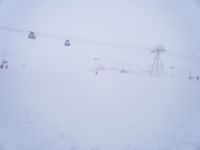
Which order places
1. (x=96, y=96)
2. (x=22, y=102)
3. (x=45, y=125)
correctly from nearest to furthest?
1. (x=45, y=125)
2. (x=22, y=102)
3. (x=96, y=96)

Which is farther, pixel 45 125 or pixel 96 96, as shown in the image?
pixel 96 96

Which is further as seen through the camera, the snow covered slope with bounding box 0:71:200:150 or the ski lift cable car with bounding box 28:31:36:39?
the ski lift cable car with bounding box 28:31:36:39

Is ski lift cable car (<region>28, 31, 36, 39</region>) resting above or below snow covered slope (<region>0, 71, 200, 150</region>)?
above

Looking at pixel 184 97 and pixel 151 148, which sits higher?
pixel 184 97

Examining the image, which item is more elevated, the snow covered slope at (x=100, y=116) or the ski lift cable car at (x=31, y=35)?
the ski lift cable car at (x=31, y=35)

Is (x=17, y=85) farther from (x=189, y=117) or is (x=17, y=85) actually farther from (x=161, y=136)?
(x=189, y=117)

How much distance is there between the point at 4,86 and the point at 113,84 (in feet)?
9.90

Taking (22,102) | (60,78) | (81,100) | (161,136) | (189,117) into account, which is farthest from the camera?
(60,78)

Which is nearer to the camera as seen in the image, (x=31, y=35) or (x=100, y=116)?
(x=100, y=116)

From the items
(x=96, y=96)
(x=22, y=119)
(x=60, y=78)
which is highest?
(x=60, y=78)

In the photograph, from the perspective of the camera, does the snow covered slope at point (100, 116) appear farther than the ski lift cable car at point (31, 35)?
No

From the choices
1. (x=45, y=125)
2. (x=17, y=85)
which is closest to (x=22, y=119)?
(x=45, y=125)

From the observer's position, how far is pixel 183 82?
426cm

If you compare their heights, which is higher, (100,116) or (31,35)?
(31,35)
